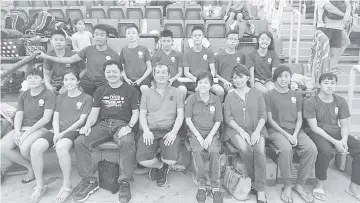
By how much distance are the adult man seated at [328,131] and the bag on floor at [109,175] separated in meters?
1.76

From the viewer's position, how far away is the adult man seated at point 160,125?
291 centimetres

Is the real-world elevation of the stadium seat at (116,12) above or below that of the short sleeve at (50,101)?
above

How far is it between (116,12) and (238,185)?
5038 mm

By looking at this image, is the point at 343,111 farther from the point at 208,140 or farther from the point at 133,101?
the point at 133,101

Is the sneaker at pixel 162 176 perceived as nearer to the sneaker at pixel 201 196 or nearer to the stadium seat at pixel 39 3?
the sneaker at pixel 201 196

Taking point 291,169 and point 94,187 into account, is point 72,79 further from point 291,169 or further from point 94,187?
point 291,169

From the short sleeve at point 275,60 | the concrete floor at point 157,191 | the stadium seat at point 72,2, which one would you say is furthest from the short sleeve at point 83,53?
the stadium seat at point 72,2

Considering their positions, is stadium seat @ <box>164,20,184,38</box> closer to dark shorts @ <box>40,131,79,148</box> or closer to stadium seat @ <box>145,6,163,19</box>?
stadium seat @ <box>145,6,163,19</box>

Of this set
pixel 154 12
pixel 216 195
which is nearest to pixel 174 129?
pixel 216 195

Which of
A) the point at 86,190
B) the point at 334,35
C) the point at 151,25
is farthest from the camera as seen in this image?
the point at 151,25

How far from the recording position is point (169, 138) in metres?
2.92

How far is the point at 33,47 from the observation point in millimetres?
4809

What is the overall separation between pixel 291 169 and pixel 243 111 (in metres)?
0.65

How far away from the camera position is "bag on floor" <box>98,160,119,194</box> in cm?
289
